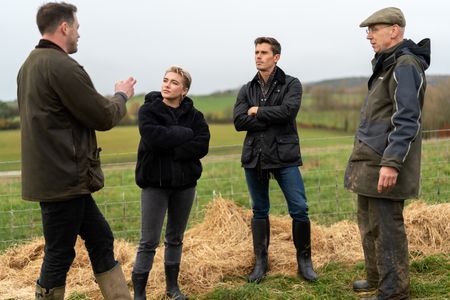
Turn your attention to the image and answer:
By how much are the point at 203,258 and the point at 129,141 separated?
6147 millimetres

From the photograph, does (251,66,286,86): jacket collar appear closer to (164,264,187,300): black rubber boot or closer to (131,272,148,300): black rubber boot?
(164,264,187,300): black rubber boot

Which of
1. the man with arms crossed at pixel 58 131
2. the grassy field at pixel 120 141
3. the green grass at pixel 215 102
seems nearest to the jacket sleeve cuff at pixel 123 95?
the man with arms crossed at pixel 58 131

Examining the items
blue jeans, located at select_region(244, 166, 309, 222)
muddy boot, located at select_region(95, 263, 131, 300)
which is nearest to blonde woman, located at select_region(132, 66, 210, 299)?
muddy boot, located at select_region(95, 263, 131, 300)

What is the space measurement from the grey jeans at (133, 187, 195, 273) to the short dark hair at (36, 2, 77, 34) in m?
1.39

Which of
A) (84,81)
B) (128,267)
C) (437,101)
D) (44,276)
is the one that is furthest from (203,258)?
(437,101)

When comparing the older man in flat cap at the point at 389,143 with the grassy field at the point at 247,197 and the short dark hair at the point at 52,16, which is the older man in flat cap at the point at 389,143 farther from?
the short dark hair at the point at 52,16

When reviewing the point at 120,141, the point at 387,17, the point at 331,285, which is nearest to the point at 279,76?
the point at 387,17

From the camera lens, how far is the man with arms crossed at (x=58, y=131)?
136 inches

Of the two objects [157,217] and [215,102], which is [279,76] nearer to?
[157,217]

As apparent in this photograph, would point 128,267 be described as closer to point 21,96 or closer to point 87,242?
point 87,242

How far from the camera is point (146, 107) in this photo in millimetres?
4293

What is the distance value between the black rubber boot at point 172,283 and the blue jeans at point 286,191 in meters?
0.96

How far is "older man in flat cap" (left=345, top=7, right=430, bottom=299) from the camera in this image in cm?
393

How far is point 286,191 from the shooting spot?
490 cm
